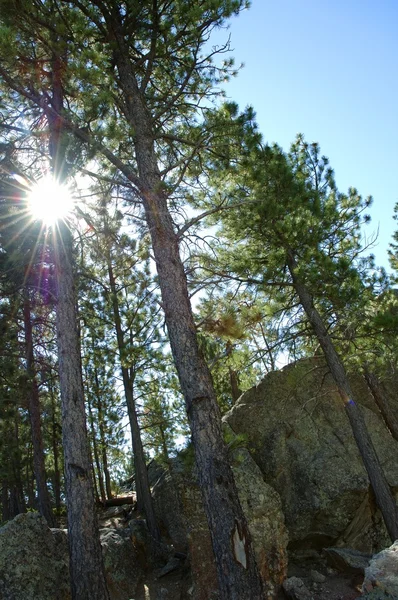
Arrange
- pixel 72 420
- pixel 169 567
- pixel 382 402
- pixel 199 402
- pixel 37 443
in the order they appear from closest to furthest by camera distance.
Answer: pixel 199 402, pixel 72 420, pixel 169 567, pixel 382 402, pixel 37 443

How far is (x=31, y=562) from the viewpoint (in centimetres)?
688

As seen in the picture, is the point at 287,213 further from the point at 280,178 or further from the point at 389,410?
the point at 389,410

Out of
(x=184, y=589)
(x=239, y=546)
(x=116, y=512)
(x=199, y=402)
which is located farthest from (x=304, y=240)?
(x=116, y=512)

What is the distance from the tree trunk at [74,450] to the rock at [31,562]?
3.34 feet

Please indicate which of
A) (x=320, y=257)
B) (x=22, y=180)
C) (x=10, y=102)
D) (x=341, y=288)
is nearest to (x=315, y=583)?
(x=341, y=288)

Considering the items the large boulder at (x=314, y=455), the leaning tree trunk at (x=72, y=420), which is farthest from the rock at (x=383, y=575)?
the large boulder at (x=314, y=455)

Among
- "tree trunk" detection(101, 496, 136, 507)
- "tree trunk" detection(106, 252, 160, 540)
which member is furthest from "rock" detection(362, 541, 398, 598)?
"tree trunk" detection(101, 496, 136, 507)

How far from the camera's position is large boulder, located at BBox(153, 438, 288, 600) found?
25.8 feet

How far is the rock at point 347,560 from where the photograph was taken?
8.20 m

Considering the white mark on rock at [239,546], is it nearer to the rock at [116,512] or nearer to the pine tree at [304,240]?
the pine tree at [304,240]

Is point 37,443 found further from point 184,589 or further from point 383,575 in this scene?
point 383,575

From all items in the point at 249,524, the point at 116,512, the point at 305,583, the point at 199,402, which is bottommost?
the point at 305,583

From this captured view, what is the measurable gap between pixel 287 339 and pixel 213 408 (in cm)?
448

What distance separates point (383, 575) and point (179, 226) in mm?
5872
